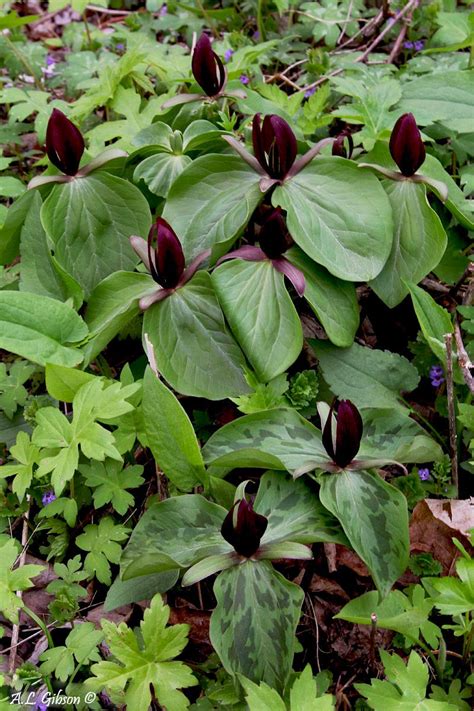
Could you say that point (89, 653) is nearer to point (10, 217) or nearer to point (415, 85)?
point (10, 217)

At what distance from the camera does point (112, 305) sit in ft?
6.17

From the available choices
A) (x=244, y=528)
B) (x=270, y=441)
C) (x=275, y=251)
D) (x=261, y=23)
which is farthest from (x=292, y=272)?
(x=261, y=23)

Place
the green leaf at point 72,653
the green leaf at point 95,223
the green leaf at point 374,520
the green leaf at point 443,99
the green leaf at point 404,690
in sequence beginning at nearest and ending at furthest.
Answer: the green leaf at point 404,690 → the green leaf at point 374,520 → the green leaf at point 72,653 → the green leaf at point 95,223 → the green leaf at point 443,99

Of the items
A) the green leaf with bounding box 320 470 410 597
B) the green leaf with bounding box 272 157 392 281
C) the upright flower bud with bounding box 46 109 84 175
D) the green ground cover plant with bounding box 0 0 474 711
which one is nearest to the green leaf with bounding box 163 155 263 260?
the green ground cover plant with bounding box 0 0 474 711

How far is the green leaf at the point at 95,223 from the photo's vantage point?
1986 millimetres

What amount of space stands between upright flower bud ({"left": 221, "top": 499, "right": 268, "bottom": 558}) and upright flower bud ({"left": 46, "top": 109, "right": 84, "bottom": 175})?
44.0 inches

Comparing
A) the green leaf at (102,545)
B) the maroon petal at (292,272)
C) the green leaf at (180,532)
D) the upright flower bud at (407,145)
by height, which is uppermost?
the upright flower bud at (407,145)

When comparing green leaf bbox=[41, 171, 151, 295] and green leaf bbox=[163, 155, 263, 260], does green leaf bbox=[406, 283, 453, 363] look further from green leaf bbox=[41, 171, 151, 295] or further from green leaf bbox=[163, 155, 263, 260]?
green leaf bbox=[41, 171, 151, 295]

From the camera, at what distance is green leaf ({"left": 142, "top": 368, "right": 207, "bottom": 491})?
1.58m

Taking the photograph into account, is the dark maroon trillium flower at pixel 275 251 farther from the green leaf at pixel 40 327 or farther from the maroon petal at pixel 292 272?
the green leaf at pixel 40 327

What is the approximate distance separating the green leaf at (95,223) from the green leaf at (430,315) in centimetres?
79

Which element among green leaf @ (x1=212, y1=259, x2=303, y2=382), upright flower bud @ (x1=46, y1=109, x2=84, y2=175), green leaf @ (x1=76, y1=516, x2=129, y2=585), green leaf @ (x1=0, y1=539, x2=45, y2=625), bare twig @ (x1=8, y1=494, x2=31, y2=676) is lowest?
bare twig @ (x1=8, y1=494, x2=31, y2=676)

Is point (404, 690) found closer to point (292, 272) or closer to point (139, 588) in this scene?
point (139, 588)

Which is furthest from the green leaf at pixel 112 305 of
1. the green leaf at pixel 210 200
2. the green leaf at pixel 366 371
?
the green leaf at pixel 366 371
